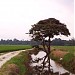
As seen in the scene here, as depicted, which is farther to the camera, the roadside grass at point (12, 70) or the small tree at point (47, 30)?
the roadside grass at point (12, 70)

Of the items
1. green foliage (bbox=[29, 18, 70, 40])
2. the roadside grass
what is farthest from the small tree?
the roadside grass

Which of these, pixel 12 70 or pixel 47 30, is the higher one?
pixel 47 30

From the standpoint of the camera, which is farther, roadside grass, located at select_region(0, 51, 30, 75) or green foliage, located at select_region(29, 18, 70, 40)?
roadside grass, located at select_region(0, 51, 30, 75)

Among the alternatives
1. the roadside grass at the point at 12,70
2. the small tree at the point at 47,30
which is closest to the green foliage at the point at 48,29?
the small tree at the point at 47,30

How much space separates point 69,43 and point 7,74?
444 feet

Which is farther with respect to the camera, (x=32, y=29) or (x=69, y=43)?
(x=69, y=43)

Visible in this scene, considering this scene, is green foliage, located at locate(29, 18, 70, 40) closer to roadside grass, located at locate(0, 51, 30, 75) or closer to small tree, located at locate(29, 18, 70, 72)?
small tree, located at locate(29, 18, 70, 72)

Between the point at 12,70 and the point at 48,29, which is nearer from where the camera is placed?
the point at 48,29

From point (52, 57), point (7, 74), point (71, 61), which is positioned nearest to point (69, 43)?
point (52, 57)

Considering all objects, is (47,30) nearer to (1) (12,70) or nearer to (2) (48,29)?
(2) (48,29)

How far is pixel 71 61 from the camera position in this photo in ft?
144

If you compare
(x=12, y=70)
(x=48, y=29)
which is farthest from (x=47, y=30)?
(x=12, y=70)

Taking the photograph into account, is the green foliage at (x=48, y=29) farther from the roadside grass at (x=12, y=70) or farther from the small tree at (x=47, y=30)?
the roadside grass at (x=12, y=70)

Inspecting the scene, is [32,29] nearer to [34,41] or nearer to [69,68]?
[34,41]
